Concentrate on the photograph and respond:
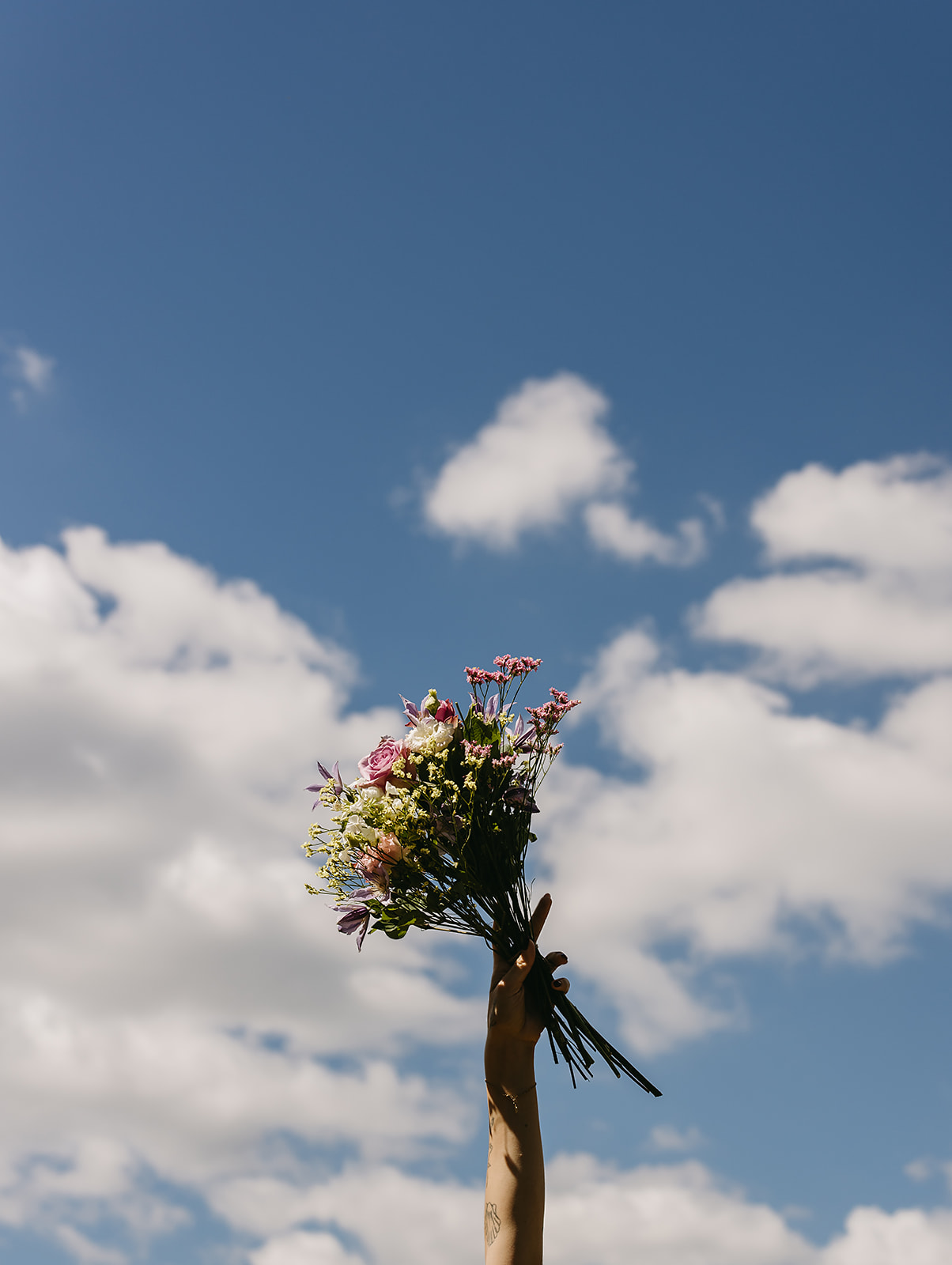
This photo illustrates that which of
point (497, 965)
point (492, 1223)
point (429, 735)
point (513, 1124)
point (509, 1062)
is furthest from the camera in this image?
point (429, 735)

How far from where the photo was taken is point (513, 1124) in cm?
555

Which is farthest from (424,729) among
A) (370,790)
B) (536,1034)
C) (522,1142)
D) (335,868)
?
(522,1142)

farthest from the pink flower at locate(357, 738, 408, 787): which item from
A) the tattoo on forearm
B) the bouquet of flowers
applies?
the tattoo on forearm

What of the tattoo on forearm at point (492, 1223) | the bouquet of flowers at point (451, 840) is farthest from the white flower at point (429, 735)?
the tattoo on forearm at point (492, 1223)

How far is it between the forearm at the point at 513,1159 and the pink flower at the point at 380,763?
1624 millimetres

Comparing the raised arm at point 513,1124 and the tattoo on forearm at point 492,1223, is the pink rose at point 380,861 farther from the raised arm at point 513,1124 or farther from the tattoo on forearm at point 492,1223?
the tattoo on forearm at point 492,1223

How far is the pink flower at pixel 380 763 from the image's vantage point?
19.9ft

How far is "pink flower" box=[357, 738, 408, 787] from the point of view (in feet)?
19.9

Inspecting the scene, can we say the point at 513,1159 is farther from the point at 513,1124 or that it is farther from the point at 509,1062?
the point at 509,1062

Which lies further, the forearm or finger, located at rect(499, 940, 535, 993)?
finger, located at rect(499, 940, 535, 993)

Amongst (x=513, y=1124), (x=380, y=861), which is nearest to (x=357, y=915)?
(x=380, y=861)

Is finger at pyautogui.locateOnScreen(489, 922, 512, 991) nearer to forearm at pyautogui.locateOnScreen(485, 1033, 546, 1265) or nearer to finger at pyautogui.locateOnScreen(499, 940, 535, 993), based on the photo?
finger at pyautogui.locateOnScreen(499, 940, 535, 993)

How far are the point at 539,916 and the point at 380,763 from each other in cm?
133

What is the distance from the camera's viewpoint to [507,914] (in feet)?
19.5
